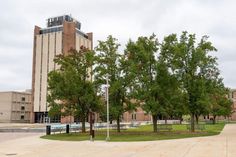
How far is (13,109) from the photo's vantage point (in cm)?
12188

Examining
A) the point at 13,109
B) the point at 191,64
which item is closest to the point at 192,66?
the point at 191,64

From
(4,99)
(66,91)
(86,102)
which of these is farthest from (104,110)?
(4,99)

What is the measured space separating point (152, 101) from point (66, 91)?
1001 cm

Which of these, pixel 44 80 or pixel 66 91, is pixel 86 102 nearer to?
pixel 66 91


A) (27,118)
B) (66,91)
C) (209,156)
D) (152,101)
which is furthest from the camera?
(27,118)

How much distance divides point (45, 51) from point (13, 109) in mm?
24369

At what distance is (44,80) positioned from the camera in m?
116

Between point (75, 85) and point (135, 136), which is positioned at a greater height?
point (75, 85)

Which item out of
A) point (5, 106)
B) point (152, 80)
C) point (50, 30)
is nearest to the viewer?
point (152, 80)

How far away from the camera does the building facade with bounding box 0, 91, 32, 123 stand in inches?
4779

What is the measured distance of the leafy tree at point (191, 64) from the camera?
36438mm

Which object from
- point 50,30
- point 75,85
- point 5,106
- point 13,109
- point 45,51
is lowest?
point 13,109

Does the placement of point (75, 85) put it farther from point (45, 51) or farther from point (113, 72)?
point (45, 51)

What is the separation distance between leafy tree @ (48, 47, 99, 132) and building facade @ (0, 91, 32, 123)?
85583 millimetres
